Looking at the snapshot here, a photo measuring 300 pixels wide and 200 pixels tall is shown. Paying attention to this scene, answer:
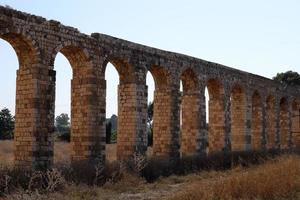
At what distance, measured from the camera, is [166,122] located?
1866 centimetres

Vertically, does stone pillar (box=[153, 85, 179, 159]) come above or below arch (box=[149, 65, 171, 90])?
below

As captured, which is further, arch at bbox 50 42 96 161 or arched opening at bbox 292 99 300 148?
arched opening at bbox 292 99 300 148

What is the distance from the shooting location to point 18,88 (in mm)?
13664

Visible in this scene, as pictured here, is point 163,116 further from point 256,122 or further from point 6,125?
point 6,125

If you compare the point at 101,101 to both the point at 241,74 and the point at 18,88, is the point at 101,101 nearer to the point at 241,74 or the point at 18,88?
the point at 18,88

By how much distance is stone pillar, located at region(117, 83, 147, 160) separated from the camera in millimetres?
16844

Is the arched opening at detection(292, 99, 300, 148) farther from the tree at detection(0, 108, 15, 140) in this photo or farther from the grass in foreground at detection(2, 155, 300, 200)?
the tree at detection(0, 108, 15, 140)

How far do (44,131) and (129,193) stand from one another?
324 cm

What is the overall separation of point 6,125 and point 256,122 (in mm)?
25045

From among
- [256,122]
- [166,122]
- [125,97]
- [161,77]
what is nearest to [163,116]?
[166,122]

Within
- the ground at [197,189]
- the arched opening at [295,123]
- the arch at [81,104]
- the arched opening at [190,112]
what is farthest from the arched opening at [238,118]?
the arch at [81,104]

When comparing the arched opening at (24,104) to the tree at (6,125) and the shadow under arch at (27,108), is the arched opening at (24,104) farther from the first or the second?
the tree at (6,125)

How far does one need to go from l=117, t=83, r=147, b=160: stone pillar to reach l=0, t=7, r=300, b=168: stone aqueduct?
0.04 m

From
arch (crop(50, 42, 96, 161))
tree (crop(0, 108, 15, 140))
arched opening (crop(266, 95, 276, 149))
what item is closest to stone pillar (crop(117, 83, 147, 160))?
arch (crop(50, 42, 96, 161))
